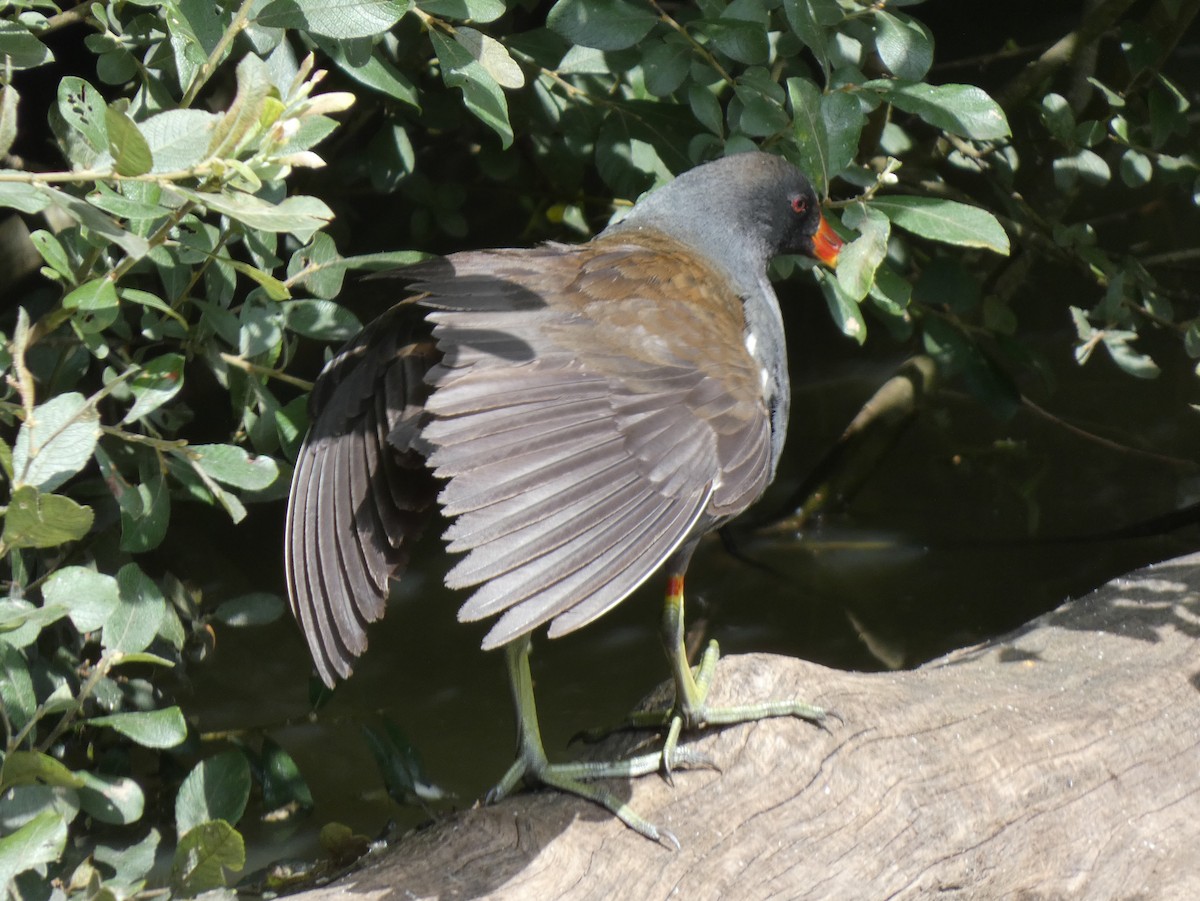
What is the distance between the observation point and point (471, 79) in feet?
6.33

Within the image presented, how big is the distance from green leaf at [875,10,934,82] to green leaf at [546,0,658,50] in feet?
1.27

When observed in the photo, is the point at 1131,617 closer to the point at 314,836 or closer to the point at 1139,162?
the point at 1139,162

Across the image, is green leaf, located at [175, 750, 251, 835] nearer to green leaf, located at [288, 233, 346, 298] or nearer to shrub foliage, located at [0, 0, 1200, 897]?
shrub foliage, located at [0, 0, 1200, 897]

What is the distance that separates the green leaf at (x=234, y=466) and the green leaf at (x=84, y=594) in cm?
28

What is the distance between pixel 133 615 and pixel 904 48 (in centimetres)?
148

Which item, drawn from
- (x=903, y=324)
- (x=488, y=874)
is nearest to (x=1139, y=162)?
(x=903, y=324)

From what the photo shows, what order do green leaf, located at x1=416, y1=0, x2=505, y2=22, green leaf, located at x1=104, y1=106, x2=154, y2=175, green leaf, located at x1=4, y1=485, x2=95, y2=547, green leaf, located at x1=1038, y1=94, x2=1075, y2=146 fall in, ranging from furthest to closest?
green leaf, located at x1=1038, y1=94, x2=1075, y2=146 < green leaf, located at x1=416, y1=0, x2=505, y2=22 < green leaf, located at x1=4, y1=485, x2=95, y2=547 < green leaf, located at x1=104, y1=106, x2=154, y2=175

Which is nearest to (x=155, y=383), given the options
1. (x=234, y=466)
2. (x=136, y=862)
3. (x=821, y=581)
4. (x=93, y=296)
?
(x=234, y=466)

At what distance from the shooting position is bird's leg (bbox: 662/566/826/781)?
6.30 ft

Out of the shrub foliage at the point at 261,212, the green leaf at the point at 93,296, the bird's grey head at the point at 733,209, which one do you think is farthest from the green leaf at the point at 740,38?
the green leaf at the point at 93,296

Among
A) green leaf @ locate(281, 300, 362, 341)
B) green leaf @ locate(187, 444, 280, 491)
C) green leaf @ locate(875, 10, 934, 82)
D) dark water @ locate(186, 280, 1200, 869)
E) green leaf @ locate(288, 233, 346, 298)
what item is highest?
green leaf @ locate(875, 10, 934, 82)

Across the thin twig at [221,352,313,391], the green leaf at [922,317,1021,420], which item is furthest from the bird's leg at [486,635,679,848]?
the green leaf at [922,317,1021,420]

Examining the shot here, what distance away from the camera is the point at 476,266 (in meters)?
2.00

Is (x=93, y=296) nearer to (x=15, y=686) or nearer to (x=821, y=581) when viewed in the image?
(x=15, y=686)
